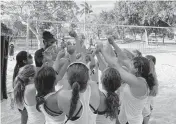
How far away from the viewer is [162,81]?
784 cm

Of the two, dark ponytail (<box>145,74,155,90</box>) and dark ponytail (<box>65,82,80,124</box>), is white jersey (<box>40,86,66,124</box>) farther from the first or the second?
dark ponytail (<box>145,74,155,90</box>)

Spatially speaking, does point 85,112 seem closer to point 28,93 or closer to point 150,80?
point 28,93

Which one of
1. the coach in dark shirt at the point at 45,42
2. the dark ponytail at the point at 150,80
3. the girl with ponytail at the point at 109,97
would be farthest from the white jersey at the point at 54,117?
the coach in dark shirt at the point at 45,42

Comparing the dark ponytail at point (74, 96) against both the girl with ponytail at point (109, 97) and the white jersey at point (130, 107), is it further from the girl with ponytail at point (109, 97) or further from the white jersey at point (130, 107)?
the white jersey at point (130, 107)

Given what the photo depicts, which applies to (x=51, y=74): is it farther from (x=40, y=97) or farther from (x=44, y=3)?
(x=44, y=3)

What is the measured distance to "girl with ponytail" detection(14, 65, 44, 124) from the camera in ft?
6.99

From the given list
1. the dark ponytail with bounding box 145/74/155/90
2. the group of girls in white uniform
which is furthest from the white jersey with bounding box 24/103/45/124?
the dark ponytail with bounding box 145/74/155/90

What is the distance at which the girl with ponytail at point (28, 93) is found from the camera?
213cm

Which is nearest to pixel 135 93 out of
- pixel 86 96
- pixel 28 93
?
pixel 86 96

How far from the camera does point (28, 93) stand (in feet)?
6.90

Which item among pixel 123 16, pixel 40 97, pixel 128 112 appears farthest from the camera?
pixel 123 16

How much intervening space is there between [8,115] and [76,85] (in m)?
3.40

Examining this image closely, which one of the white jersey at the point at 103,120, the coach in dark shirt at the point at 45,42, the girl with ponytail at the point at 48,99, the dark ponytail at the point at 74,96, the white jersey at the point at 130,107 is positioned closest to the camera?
the dark ponytail at the point at 74,96

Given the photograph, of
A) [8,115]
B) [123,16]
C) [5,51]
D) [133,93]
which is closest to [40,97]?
[133,93]
